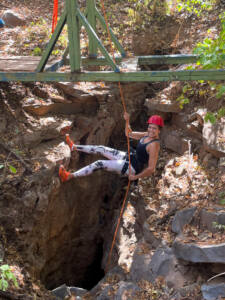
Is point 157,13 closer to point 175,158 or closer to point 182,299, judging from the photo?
point 175,158

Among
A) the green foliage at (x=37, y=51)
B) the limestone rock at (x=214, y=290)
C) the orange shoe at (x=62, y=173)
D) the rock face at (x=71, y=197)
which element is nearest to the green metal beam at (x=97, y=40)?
the orange shoe at (x=62, y=173)

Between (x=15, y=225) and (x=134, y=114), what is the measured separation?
4147 mm

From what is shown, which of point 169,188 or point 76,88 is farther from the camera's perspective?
point 76,88

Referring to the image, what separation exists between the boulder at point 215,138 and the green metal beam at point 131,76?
1.81 meters

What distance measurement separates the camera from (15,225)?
499cm

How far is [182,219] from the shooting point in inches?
181

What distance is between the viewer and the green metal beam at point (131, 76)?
3987 mm

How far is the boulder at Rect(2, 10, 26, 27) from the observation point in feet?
29.5

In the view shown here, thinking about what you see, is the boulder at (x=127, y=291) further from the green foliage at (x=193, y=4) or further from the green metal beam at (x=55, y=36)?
the green foliage at (x=193, y=4)

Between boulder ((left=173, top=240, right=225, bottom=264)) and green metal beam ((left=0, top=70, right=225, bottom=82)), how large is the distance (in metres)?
2.17

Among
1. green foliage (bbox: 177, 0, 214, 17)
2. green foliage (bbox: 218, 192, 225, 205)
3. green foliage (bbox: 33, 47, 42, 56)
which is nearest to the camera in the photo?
green foliage (bbox: 218, 192, 225, 205)

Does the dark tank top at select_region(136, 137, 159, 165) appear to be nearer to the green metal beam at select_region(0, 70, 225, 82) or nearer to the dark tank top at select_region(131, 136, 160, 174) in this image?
the dark tank top at select_region(131, 136, 160, 174)

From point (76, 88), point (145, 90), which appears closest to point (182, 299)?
point (76, 88)

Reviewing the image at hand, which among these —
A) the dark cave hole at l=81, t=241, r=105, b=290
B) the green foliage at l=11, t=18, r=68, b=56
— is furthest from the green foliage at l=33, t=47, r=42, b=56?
the dark cave hole at l=81, t=241, r=105, b=290
